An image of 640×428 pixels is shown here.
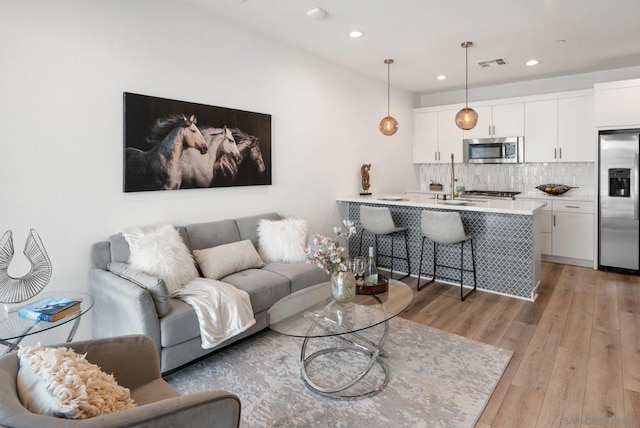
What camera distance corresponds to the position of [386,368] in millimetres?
2650

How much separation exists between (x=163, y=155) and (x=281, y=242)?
1.31 meters

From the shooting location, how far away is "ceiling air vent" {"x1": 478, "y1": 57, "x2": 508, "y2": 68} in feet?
16.6

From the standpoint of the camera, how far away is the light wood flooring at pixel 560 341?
2205 mm

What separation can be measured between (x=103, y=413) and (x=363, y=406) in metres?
1.51

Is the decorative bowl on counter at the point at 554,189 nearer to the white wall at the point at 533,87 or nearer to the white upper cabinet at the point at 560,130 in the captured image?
the white upper cabinet at the point at 560,130

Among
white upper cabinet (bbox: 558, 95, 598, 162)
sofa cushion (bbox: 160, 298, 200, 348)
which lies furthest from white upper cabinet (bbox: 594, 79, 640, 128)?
sofa cushion (bbox: 160, 298, 200, 348)

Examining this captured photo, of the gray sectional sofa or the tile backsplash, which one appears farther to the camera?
the tile backsplash

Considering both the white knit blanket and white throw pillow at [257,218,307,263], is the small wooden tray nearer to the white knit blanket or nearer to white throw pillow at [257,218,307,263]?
the white knit blanket

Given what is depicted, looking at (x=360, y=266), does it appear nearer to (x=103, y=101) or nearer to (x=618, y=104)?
(x=103, y=101)

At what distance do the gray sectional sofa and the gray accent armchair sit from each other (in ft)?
2.09

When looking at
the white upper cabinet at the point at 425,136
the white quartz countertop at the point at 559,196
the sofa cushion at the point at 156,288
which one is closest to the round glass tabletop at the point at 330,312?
the sofa cushion at the point at 156,288

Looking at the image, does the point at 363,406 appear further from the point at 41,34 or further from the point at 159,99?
the point at 41,34

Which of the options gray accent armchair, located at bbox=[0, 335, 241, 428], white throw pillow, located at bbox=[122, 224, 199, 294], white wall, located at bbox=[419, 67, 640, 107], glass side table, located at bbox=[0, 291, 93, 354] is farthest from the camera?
white wall, located at bbox=[419, 67, 640, 107]

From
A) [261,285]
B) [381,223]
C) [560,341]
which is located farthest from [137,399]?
[381,223]
